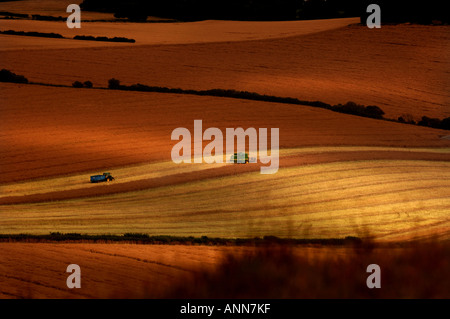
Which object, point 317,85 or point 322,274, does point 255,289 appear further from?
point 317,85

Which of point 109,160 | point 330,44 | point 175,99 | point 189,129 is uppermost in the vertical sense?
point 330,44

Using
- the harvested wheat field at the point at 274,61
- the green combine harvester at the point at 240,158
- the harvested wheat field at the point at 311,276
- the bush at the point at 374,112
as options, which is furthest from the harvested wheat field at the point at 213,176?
the harvested wheat field at the point at 311,276

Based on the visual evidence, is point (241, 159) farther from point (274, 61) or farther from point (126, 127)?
point (274, 61)

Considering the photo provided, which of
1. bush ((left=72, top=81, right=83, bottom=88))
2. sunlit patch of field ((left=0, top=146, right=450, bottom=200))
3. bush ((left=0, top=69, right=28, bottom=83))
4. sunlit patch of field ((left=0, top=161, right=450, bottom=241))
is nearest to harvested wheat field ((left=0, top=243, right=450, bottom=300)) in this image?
sunlit patch of field ((left=0, top=161, right=450, bottom=241))

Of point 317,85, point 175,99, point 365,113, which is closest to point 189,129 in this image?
point 175,99

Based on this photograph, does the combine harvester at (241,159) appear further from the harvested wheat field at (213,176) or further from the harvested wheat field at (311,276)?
the harvested wheat field at (311,276)

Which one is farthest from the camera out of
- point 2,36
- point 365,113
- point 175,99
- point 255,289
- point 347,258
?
point 2,36

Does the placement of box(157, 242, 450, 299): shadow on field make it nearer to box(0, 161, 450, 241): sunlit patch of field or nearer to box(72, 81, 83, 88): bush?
box(0, 161, 450, 241): sunlit patch of field
